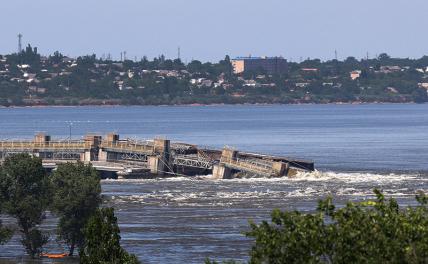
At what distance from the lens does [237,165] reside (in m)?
99.5

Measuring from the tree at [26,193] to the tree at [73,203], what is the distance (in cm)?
63

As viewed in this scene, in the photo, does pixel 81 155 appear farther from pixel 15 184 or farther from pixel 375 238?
pixel 375 238

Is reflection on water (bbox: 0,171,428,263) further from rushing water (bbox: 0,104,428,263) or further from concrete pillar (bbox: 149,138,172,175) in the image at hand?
concrete pillar (bbox: 149,138,172,175)

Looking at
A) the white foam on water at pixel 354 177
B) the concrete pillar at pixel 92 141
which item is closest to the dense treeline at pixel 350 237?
the white foam on water at pixel 354 177

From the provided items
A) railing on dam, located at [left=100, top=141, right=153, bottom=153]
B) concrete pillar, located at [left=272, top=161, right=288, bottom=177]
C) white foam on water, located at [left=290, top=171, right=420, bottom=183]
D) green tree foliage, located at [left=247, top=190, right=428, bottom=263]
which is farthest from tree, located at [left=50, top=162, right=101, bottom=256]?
railing on dam, located at [left=100, top=141, right=153, bottom=153]

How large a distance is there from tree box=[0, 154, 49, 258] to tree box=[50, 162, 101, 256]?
0.63m

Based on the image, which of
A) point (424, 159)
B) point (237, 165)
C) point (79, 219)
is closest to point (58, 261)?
point (79, 219)

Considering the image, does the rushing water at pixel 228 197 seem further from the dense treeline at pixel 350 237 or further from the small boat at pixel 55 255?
the dense treeline at pixel 350 237

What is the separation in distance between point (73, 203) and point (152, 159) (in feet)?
146

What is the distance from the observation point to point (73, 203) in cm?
5772

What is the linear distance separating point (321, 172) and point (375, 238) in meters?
72.6

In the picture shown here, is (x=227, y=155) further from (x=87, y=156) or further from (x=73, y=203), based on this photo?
(x=73, y=203)

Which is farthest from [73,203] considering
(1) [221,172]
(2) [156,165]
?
(2) [156,165]

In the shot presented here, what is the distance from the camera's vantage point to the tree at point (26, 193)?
5762 centimetres
